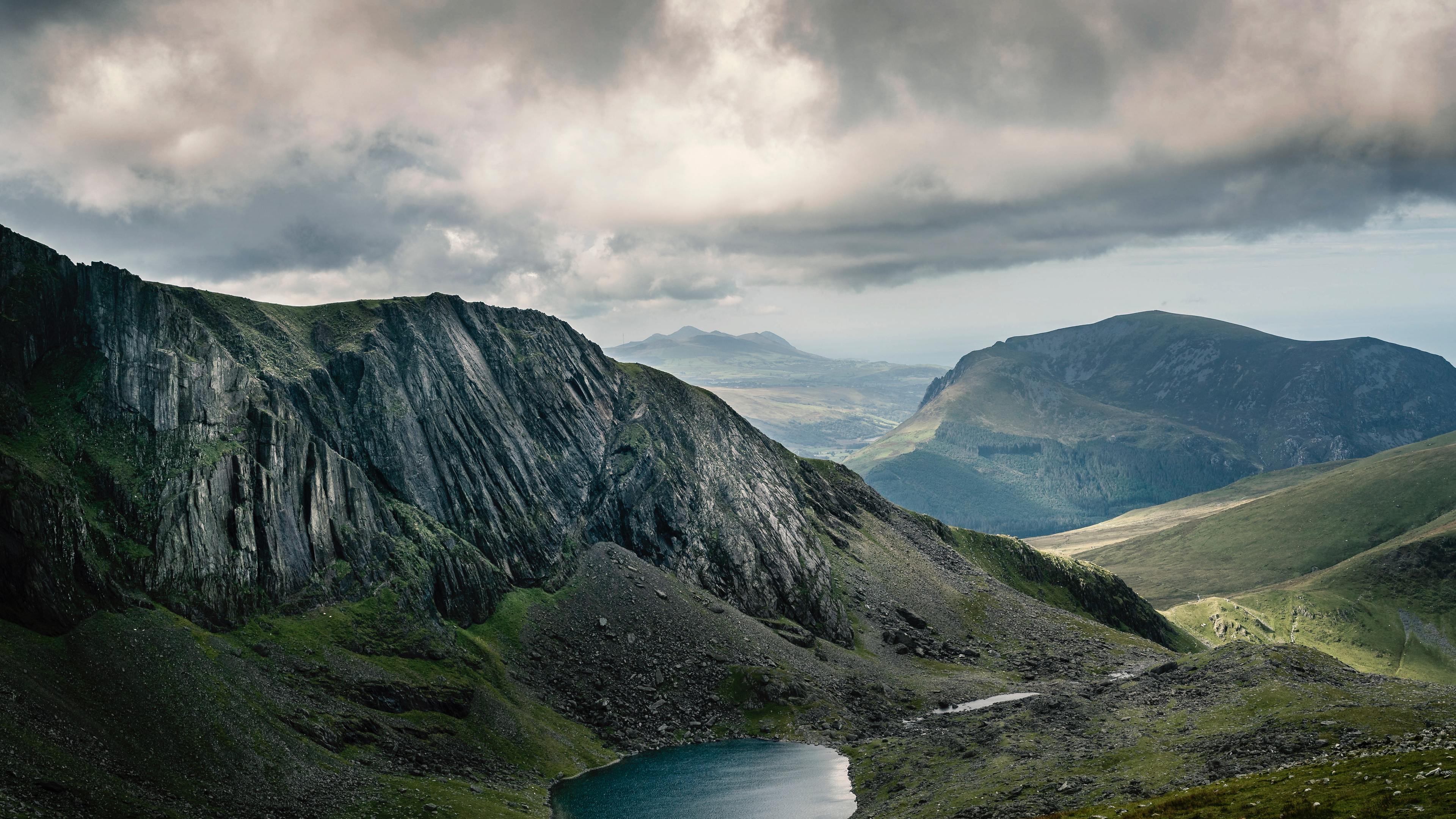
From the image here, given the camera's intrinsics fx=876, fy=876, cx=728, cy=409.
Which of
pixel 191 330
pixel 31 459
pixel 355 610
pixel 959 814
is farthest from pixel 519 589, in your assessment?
pixel 959 814

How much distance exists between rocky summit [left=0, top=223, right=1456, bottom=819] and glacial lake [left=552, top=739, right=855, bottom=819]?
14.3 ft

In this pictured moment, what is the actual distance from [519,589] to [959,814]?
110774mm

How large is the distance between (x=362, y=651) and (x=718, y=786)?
59.7 meters

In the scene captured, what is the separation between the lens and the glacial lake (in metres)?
118

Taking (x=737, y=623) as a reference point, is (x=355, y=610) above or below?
above

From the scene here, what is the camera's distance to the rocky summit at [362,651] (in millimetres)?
96312

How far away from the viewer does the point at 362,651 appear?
454ft

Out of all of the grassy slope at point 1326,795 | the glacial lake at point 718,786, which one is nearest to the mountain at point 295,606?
the glacial lake at point 718,786

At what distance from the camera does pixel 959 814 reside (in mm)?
98812

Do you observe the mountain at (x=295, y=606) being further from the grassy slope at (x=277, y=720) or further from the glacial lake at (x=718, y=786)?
the glacial lake at (x=718, y=786)

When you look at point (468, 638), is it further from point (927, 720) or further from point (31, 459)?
point (927, 720)

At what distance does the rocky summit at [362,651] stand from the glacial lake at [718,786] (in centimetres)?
437

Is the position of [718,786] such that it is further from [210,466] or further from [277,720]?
[210,466]

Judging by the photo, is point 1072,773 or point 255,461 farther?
point 255,461
